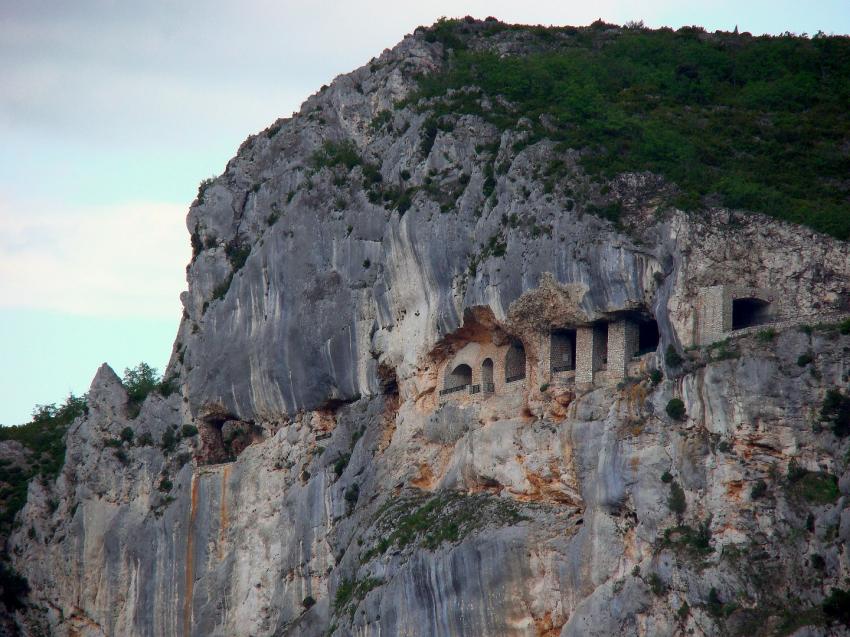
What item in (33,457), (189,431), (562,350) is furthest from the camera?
(33,457)

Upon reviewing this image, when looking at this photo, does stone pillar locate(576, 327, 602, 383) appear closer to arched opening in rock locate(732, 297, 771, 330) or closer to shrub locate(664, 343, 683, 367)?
shrub locate(664, 343, 683, 367)

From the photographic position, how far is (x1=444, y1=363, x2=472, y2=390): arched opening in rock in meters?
77.6

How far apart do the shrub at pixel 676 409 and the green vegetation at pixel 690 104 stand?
326 inches

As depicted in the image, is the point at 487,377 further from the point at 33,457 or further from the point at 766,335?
the point at 33,457

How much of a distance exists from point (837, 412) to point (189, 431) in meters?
36.8

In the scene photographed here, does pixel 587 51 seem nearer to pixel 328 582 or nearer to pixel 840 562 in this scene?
pixel 328 582

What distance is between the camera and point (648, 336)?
72.5 metres

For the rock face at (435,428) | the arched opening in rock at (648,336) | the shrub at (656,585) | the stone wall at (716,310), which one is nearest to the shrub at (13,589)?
the rock face at (435,428)

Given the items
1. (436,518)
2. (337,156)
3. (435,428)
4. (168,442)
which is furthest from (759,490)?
(168,442)

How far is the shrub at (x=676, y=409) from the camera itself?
65.2m

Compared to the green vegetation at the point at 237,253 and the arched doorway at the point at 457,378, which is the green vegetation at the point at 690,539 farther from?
the green vegetation at the point at 237,253

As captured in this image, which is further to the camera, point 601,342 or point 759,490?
point 601,342

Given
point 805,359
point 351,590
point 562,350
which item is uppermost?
point 562,350

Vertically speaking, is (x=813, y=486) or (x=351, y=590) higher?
(x=813, y=486)
